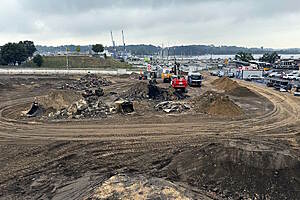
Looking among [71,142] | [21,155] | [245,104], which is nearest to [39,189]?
[21,155]

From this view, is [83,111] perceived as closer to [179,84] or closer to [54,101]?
[54,101]

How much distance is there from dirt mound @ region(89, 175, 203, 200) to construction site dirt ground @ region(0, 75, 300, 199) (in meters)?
0.03

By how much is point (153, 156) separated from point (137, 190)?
161 inches

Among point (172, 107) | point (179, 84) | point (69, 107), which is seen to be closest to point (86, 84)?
point (179, 84)

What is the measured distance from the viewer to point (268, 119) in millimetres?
19328

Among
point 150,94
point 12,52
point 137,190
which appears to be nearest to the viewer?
point 137,190

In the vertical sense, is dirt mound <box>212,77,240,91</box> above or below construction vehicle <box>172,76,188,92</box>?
below

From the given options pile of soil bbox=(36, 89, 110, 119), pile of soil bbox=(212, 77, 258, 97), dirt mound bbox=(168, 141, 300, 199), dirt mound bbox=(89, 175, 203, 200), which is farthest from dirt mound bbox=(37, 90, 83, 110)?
pile of soil bbox=(212, 77, 258, 97)

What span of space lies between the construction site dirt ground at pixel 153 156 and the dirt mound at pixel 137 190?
1.2 inches

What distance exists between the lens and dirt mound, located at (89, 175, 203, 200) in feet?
26.2

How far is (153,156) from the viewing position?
490 inches

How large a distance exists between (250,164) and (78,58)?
77559 millimetres

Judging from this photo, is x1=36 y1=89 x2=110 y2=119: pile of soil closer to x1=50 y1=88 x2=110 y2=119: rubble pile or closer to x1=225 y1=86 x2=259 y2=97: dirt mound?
x1=50 y1=88 x2=110 y2=119: rubble pile

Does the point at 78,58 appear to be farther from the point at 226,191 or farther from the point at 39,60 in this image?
the point at 226,191
